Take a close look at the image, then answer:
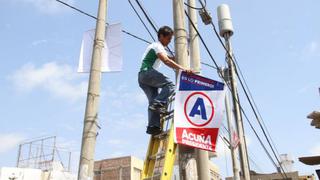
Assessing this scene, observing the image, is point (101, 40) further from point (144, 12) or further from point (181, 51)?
point (144, 12)

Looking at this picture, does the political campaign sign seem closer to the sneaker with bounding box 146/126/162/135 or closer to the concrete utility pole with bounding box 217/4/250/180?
the sneaker with bounding box 146/126/162/135

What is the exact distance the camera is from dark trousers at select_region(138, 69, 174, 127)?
5648mm

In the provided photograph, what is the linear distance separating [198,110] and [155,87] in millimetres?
945

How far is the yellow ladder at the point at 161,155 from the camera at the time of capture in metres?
4.57

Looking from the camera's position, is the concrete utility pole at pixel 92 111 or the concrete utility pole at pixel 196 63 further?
the concrete utility pole at pixel 196 63

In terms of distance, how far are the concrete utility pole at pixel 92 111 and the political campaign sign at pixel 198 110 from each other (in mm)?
1160

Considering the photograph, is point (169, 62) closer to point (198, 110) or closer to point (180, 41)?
point (198, 110)

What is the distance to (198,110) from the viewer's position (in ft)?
17.4

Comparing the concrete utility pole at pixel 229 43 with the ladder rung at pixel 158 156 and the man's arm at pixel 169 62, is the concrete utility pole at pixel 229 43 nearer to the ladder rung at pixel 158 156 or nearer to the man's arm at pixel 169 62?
the man's arm at pixel 169 62

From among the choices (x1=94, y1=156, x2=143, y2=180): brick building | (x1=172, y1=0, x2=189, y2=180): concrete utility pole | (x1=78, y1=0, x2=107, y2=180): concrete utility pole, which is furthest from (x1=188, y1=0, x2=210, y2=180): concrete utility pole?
(x1=94, y1=156, x2=143, y2=180): brick building

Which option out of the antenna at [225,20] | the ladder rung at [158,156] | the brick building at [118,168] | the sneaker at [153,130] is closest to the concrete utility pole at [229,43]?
the antenna at [225,20]

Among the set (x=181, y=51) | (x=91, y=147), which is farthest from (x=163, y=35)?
(x=91, y=147)

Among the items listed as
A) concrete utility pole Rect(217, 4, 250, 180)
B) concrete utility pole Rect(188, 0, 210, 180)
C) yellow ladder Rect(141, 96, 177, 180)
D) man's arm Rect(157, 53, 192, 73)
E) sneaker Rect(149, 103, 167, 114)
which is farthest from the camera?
concrete utility pole Rect(217, 4, 250, 180)

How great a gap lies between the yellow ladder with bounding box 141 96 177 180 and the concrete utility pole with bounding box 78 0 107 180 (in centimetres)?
74
